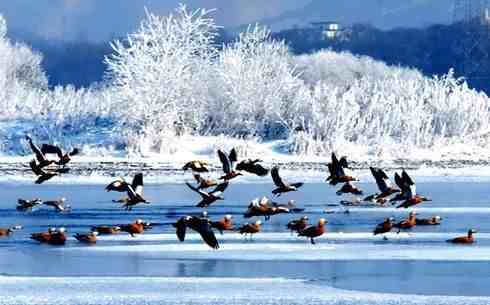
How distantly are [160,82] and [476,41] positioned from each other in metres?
45.1

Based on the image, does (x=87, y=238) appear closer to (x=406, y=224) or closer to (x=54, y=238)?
(x=54, y=238)

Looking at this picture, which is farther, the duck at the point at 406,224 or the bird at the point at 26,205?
the bird at the point at 26,205

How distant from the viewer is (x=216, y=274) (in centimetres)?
1692

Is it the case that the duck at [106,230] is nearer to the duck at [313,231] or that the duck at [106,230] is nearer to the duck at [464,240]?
the duck at [313,231]

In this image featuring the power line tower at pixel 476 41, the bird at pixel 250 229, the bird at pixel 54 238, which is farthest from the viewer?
the power line tower at pixel 476 41

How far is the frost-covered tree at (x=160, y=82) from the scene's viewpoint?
150 ft

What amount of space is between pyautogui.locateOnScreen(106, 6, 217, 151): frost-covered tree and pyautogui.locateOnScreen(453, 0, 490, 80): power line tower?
38300 millimetres

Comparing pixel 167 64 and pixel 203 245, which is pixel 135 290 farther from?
pixel 167 64

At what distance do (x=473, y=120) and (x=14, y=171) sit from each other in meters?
17.0

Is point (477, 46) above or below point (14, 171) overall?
above

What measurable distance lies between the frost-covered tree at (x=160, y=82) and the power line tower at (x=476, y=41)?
1508 inches

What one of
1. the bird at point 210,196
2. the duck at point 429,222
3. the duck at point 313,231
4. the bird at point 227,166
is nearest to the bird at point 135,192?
the bird at point 210,196

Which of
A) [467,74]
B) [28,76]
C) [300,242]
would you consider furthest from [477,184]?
[467,74]

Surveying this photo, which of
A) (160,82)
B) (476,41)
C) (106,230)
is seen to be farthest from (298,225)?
(476,41)
